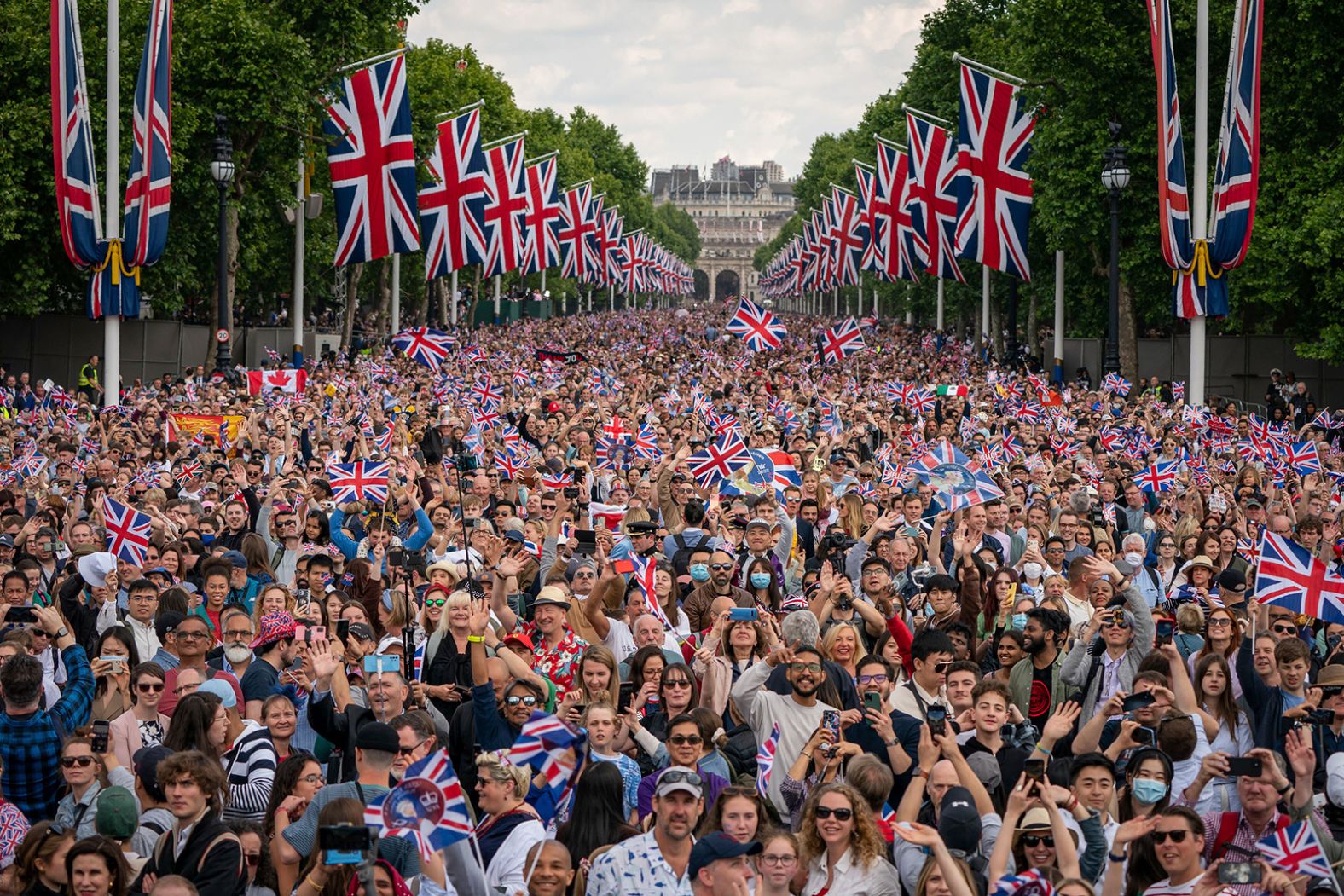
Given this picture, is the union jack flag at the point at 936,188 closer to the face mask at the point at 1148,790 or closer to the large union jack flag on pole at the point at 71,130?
the large union jack flag on pole at the point at 71,130

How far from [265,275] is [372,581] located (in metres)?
39.6

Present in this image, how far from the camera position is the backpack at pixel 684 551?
1237 centimetres

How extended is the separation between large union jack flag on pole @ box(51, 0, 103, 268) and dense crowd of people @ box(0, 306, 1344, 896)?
992cm

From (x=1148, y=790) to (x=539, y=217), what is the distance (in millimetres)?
47940

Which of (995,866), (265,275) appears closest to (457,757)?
(995,866)

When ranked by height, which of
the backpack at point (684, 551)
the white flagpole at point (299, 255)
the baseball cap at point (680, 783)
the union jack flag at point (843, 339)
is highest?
the white flagpole at point (299, 255)

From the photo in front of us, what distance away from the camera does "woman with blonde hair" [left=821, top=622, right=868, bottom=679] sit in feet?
30.7

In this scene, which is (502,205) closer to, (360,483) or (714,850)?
(360,483)

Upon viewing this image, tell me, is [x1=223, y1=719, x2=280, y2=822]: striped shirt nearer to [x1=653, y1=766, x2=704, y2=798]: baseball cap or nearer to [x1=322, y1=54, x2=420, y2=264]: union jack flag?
[x1=653, y1=766, x2=704, y2=798]: baseball cap

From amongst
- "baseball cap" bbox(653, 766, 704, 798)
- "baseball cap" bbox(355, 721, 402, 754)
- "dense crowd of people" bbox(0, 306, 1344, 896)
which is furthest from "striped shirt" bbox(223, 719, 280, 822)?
"baseball cap" bbox(653, 766, 704, 798)

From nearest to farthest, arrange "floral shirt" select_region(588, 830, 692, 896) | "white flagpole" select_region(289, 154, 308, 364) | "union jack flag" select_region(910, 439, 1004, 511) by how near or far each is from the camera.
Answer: "floral shirt" select_region(588, 830, 692, 896) < "union jack flag" select_region(910, 439, 1004, 511) < "white flagpole" select_region(289, 154, 308, 364)

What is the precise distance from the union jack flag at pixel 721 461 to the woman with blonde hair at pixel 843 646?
7.03 m

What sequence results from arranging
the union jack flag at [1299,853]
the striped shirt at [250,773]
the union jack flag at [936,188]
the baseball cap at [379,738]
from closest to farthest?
1. the union jack flag at [1299,853]
2. the baseball cap at [379,738]
3. the striped shirt at [250,773]
4. the union jack flag at [936,188]

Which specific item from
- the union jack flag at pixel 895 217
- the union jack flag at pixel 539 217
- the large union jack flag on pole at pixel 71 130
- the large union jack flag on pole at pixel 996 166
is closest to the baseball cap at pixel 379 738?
the large union jack flag on pole at pixel 71 130
